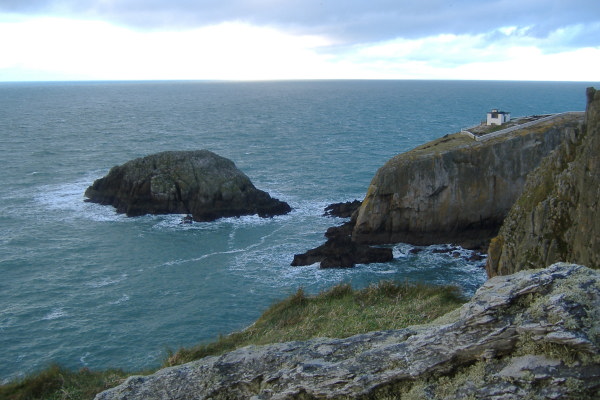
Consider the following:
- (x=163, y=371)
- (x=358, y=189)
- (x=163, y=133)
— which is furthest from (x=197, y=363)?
(x=163, y=133)

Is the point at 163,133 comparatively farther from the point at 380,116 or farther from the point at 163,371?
the point at 163,371

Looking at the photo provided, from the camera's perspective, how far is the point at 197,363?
49.1 ft

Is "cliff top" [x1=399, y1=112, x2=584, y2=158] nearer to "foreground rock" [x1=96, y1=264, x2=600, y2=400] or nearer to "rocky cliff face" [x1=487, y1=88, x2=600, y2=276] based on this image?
"rocky cliff face" [x1=487, y1=88, x2=600, y2=276]

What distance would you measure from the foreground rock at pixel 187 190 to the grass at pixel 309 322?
2998 centimetres

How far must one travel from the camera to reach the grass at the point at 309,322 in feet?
62.0

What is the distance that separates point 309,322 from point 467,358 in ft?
36.5

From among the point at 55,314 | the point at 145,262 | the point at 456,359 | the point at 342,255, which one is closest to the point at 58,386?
the point at 456,359

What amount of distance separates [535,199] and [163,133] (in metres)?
93.4

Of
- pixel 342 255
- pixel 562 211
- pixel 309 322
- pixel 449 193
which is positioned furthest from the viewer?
pixel 449 193

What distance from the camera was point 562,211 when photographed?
2758cm

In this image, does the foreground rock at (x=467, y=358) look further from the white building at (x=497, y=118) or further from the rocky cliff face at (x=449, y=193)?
the white building at (x=497, y=118)

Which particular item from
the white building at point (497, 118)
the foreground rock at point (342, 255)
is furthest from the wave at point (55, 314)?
the white building at point (497, 118)

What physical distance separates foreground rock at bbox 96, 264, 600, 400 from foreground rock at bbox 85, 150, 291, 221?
40421 mm

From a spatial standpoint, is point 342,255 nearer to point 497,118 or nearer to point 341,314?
point 341,314
